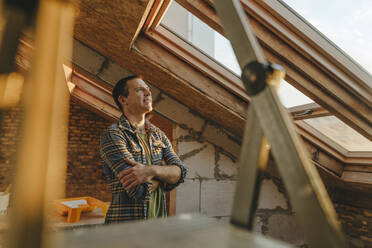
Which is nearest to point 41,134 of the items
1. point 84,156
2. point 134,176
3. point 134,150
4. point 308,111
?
point 134,176

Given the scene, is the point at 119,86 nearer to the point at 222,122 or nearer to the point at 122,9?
the point at 122,9

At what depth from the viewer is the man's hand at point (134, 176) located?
1229 mm

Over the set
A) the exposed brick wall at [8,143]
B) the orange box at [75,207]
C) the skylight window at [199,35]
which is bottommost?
the orange box at [75,207]

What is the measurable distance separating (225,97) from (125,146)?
1290 millimetres

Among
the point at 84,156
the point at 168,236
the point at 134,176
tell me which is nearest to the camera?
the point at 168,236

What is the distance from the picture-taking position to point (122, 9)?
1547 mm

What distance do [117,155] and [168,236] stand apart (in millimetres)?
965

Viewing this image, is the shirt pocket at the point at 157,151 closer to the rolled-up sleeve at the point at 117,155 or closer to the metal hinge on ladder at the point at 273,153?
the rolled-up sleeve at the point at 117,155

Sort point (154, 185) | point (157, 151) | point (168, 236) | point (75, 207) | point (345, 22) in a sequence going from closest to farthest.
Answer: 1. point (168, 236)
2. point (154, 185)
3. point (157, 151)
4. point (345, 22)
5. point (75, 207)

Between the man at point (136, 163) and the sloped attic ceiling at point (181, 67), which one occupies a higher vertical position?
the sloped attic ceiling at point (181, 67)

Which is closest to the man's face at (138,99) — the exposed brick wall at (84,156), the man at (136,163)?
the man at (136,163)

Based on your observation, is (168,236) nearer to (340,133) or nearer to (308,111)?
(308,111)

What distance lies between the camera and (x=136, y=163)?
1291 mm

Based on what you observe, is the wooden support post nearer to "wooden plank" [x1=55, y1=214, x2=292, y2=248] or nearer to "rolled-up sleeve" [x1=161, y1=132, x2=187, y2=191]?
"wooden plank" [x1=55, y1=214, x2=292, y2=248]
